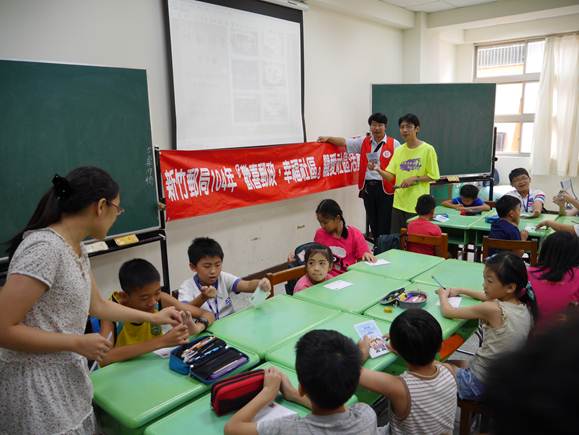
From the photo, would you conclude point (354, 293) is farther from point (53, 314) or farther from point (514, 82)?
point (514, 82)

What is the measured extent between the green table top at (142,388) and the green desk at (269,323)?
0.50 feet

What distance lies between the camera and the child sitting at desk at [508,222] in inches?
129

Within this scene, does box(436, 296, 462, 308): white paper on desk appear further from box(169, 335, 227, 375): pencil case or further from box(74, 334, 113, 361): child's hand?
box(74, 334, 113, 361): child's hand

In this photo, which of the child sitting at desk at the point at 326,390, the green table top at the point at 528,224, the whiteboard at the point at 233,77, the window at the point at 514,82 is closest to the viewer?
the child sitting at desk at the point at 326,390

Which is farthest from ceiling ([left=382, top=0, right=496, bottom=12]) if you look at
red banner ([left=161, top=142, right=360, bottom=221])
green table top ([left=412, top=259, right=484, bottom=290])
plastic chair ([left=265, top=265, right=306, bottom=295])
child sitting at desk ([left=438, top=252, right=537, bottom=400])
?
child sitting at desk ([left=438, top=252, right=537, bottom=400])

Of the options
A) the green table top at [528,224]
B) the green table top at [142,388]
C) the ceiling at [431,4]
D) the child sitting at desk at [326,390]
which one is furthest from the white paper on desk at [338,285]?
the ceiling at [431,4]

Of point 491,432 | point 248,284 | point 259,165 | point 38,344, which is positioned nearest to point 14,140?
point 248,284

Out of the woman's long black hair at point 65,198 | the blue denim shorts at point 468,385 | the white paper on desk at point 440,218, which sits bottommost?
the blue denim shorts at point 468,385

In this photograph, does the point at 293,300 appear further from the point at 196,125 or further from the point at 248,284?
the point at 196,125

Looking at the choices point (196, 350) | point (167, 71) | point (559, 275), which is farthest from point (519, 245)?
point (167, 71)

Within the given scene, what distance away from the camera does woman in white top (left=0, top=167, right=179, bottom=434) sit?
3.80 feet

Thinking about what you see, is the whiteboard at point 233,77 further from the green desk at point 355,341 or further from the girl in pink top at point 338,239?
the green desk at point 355,341

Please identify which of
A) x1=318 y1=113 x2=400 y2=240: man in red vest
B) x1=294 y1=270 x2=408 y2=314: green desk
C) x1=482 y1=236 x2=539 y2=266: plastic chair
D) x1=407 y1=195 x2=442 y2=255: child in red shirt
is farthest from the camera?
x1=318 y1=113 x2=400 y2=240: man in red vest

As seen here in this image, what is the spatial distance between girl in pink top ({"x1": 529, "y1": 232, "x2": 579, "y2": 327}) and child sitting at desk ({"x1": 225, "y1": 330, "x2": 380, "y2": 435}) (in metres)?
1.40
